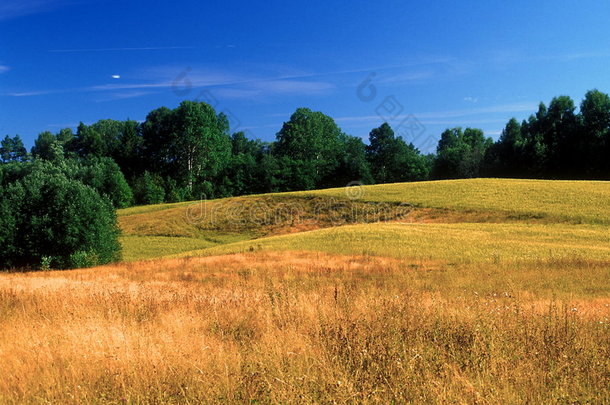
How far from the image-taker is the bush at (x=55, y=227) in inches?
1201

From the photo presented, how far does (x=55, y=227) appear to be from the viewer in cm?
3094

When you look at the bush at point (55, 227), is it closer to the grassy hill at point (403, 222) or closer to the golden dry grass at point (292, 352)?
the grassy hill at point (403, 222)

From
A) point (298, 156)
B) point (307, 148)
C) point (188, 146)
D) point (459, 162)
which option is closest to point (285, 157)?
point (298, 156)

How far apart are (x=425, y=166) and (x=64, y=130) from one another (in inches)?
4377

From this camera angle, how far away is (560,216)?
113ft

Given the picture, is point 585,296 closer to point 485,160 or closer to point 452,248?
point 452,248

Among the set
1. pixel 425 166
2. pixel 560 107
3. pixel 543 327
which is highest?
pixel 560 107

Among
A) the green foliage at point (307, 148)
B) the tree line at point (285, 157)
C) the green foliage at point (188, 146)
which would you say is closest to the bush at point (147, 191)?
the tree line at point (285, 157)

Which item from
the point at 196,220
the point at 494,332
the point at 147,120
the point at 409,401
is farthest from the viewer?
the point at 147,120

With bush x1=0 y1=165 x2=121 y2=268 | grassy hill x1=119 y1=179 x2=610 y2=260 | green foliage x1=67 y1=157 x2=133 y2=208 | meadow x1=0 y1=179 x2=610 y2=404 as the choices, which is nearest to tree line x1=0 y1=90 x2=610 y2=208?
green foliage x1=67 y1=157 x2=133 y2=208

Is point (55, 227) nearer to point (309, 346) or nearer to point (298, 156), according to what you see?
point (309, 346)

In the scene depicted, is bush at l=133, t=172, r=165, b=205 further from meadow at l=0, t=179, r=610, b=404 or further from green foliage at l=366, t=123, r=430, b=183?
meadow at l=0, t=179, r=610, b=404

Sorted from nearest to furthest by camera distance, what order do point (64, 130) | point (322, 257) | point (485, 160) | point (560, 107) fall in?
point (322, 257) < point (560, 107) < point (485, 160) < point (64, 130)

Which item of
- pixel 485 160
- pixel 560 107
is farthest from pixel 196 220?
pixel 560 107
